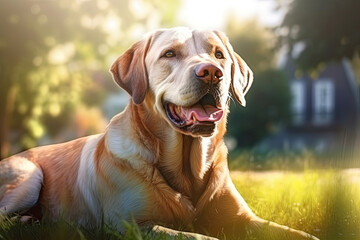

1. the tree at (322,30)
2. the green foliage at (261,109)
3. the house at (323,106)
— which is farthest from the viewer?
the house at (323,106)

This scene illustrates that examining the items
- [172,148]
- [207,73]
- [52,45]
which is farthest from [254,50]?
[207,73]

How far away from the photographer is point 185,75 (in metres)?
3.62

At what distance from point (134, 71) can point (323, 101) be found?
3140 centimetres

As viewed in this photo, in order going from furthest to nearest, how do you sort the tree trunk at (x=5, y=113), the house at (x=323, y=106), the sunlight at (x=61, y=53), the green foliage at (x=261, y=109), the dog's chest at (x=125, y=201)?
the house at (x=323, y=106), the green foliage at (x=261, y=109), the sunlight at (x=61, y=53), the tree trunk at (x=5, y=113), the dog's chest at (x=125, y=201)

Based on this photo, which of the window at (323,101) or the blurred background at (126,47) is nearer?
the blurred background at (126,47)

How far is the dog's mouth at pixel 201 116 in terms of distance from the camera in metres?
3.67

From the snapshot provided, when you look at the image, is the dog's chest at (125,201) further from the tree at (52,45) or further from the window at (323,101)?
the window at (323,101)

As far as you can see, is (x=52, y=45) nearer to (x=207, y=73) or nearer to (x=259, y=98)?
(x=259, y=98)

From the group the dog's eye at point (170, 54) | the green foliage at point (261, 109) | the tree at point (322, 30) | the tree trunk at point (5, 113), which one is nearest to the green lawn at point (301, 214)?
the dog's eye at point (170, 54)

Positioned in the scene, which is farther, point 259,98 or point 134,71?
point 259,98

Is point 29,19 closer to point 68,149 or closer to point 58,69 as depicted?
point 58,69

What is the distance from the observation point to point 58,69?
1919 cm

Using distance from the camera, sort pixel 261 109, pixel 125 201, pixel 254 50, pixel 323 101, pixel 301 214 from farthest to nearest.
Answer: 1. pixel 323 101
2. pixel 254 50
3. pixel 261 109
4. pixel 301 214
5. pixel 125 201

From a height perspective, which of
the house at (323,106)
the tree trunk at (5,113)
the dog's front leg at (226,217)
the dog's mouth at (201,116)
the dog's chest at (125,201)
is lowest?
the house at (323,106)
